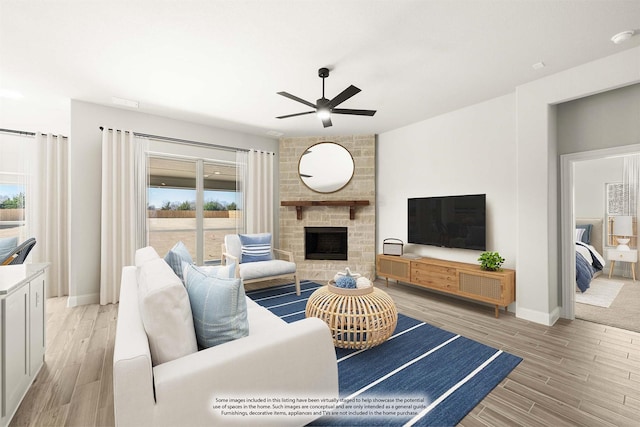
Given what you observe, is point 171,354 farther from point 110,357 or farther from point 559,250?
point 559,250

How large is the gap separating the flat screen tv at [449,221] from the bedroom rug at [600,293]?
1.58 metres

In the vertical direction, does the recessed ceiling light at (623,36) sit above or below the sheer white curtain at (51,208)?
above

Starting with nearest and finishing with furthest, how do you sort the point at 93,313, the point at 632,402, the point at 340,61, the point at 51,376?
the point at 632,402
the point at 51,376
the point at 340,61
the point at 93,313

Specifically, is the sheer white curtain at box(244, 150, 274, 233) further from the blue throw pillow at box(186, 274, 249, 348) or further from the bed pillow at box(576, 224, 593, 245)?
the bed pillow at box(576, 224, 593, 245)

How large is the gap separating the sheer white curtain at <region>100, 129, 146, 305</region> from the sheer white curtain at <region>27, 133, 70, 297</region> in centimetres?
101

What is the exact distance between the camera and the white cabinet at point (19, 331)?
144 centimetres

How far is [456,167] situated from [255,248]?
307 cm

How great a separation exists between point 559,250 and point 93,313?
5255mm

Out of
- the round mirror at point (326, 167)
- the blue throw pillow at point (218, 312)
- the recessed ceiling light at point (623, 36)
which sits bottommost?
the blue throw pillow at point (218, 312)

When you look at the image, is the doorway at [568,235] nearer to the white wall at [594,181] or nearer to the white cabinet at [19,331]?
the white wall at [594,181]

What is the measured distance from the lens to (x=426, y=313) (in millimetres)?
3242

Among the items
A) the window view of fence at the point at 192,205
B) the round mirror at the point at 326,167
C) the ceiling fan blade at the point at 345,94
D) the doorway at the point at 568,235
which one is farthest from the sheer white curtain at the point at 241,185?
the doorway at the point at 568,235

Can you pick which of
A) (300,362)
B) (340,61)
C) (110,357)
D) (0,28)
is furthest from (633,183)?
(0,28)

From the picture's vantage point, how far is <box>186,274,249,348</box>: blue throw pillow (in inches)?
52.6
